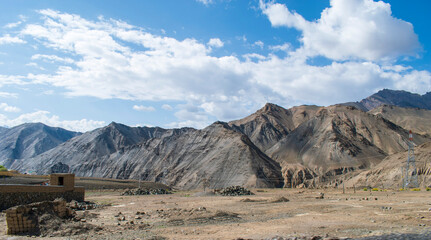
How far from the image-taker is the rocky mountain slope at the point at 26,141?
513 ft

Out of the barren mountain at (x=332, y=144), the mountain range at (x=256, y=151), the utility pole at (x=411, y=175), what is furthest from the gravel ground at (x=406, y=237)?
the barren mountain at (x=332, y=144)

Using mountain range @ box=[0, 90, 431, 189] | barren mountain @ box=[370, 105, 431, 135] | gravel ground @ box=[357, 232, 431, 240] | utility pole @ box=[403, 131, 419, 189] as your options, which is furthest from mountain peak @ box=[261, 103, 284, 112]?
gravel ground @ box=[357, 232, 431, 240]

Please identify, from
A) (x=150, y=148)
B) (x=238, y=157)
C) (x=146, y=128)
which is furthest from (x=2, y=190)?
(x=146, y=128)

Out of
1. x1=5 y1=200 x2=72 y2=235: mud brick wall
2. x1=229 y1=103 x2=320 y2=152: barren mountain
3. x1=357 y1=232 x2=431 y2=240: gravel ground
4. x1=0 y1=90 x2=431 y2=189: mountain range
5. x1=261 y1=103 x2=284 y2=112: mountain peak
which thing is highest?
x1=261 y1=103 x2=284 y2=112: mountain peak

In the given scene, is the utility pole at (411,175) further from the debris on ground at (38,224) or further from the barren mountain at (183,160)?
the debris on ground at (38,224)

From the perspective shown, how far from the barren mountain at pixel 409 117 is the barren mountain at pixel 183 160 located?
77.1m

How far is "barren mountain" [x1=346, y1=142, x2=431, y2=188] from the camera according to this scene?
197 feet

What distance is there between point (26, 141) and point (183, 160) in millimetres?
120086

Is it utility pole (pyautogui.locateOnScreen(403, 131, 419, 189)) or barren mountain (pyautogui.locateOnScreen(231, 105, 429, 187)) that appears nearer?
utility pole (pyautogui.locateOnScreen(403, 131, 419, 189))

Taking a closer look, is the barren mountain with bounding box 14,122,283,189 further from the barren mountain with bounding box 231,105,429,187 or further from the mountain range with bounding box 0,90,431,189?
the barren mountain with bounding box 231,105,429,187

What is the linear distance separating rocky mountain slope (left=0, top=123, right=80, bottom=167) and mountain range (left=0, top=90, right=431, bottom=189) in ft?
3.29

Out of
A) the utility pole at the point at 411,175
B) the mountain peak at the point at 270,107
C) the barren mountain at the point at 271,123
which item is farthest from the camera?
the mountain peak at the point at 270,107

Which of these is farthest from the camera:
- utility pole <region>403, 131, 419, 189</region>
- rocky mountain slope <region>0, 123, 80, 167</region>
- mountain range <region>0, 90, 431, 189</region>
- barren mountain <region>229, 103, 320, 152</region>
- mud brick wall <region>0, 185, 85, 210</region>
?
rocky mountain slope <region>0, 123, 80, 167</region>

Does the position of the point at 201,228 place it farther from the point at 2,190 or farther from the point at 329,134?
the point at 329,134
